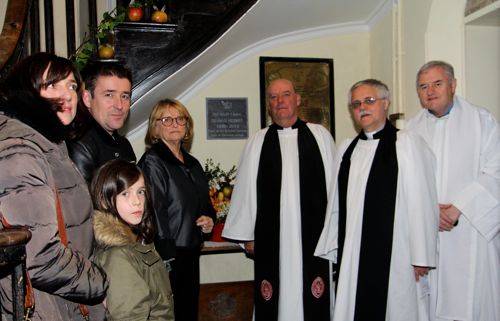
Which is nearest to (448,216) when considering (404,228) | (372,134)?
(404,228)

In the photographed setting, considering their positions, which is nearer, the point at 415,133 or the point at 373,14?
the point at 415,133

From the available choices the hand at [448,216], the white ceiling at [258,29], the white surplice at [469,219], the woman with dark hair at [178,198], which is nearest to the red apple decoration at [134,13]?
the white ceiling at [258,29]

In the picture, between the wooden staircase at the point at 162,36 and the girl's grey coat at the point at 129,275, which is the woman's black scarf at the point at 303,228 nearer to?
the wooden staircase at the point at 162,36

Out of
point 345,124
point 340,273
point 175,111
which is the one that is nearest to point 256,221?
point 340,273

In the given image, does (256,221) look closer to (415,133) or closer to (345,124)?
(415,133)

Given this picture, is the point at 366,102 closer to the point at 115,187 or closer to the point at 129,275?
the point at 115,187

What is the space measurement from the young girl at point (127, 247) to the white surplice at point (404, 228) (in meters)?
1.45

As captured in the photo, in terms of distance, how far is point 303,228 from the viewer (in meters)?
3.37

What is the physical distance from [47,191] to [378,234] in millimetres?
2146

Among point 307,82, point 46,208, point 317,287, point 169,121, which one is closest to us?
point 46,208

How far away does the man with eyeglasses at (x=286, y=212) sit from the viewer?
11.0 ft

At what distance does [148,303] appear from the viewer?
1747mm

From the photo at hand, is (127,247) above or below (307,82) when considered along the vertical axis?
below

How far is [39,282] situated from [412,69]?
341 centimetres
